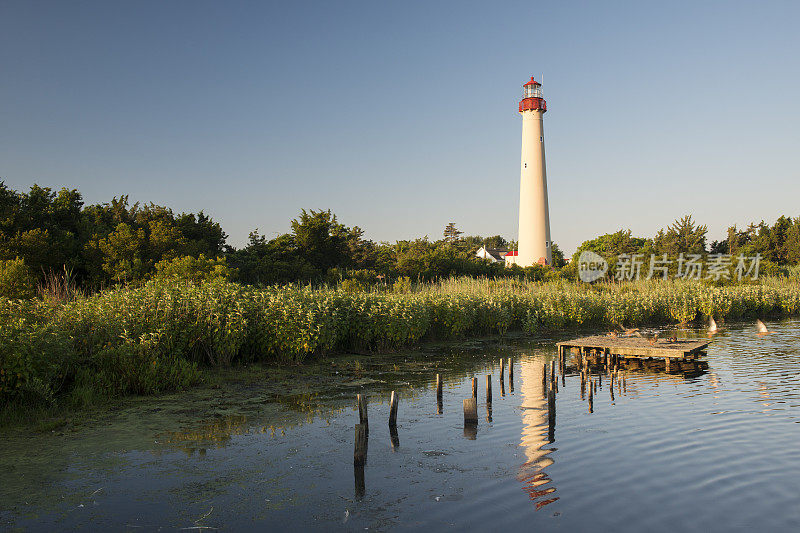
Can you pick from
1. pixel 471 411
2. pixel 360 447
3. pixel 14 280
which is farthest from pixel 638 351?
pixel 14 280

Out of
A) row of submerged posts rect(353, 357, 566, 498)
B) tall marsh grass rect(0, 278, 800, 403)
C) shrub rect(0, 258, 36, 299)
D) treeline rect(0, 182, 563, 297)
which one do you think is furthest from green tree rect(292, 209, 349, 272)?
row of submerged posts rect(353, 357, 566, 498)

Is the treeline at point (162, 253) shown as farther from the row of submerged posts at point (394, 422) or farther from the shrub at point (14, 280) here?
the row of submerged posts at point (394, 422)

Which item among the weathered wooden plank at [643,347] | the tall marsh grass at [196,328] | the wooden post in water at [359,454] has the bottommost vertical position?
the wooden post in water at [359,454]

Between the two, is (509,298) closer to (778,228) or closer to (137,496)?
(137,496)

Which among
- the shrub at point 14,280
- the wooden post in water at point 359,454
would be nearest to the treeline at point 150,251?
the shrub at point 14,280

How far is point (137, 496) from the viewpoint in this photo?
672 centimetres

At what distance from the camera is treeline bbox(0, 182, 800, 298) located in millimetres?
23328

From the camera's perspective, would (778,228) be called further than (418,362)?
Yes

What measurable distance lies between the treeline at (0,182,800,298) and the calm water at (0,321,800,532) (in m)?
8.58

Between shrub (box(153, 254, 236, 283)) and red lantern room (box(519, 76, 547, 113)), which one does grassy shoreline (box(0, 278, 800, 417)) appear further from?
red lantern room (box(519, 76, 547, 113))

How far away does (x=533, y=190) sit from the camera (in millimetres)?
49375

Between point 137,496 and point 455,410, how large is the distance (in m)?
6.03

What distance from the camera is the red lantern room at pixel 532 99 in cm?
5025

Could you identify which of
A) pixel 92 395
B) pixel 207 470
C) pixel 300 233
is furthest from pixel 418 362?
pixel 300 233
